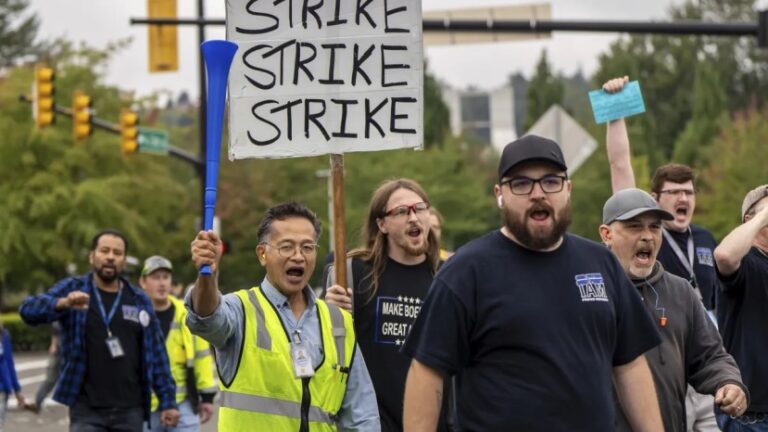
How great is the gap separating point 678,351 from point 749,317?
4.66 feet

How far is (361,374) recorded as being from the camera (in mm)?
6125

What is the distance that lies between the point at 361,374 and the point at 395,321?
1.28m

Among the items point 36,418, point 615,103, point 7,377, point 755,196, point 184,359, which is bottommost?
point 36,418

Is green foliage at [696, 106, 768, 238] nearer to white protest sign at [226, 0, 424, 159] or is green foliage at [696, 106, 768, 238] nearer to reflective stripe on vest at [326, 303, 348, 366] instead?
white protest sign at [226, 0, 424, 159]

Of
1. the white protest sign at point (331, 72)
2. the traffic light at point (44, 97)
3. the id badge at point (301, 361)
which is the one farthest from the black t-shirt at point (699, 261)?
the traffic light at point (44, 97)

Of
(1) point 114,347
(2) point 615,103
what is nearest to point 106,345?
(1) point 114,347

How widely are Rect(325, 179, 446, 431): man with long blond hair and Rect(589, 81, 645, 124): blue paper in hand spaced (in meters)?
1.11

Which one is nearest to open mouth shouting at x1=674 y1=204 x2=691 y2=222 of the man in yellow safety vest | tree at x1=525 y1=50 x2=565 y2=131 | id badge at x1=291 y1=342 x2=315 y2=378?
the man in yellow safety vest

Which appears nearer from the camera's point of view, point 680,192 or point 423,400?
point 423,400

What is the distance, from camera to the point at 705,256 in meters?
8.35

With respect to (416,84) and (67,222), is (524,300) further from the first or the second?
(67,222)

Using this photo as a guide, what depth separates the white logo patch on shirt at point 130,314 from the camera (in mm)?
10383

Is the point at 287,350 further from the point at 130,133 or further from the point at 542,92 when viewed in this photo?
the point at 542,92

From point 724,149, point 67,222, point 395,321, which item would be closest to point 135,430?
point 395,321
